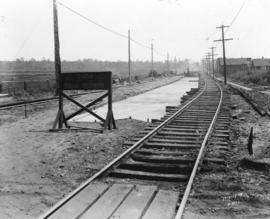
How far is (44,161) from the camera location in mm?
7898

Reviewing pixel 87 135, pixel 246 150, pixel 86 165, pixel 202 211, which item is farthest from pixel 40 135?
pixel 202 211

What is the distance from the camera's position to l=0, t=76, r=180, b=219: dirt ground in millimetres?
5590

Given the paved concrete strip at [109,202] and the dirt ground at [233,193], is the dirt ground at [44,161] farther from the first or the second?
the dirt ground at [233,193]

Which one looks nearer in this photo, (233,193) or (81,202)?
(81,202)

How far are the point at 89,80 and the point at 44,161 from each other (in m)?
4.54

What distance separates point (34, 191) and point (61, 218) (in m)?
1.53

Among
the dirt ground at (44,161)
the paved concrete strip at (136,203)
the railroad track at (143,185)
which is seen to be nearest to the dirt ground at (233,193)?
the railroad track at (143,185)

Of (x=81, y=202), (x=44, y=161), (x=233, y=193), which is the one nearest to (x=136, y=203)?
(x=81, y=202)

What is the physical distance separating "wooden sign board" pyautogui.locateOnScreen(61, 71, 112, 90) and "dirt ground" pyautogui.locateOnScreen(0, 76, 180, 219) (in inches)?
61.6

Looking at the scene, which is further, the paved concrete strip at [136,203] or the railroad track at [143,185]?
the railroad track at [143,185]

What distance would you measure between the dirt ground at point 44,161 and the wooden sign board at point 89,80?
5.14ft

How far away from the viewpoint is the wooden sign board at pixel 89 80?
38.8ft

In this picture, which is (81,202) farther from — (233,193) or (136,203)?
(233,193)

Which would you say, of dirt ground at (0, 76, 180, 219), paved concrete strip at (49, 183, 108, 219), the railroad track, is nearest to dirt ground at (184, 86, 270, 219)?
the railroad track
